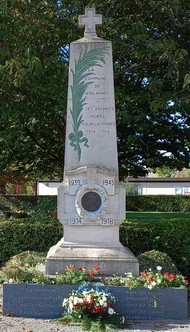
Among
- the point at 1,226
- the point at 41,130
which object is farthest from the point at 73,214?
the point at 41,130

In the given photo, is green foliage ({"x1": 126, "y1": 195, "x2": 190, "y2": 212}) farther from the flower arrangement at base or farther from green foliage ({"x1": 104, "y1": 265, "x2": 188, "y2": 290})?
the flower arrangement at base

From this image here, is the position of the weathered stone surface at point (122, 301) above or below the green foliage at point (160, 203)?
below

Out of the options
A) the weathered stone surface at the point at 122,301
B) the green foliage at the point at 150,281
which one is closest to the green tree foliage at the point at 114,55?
the green foliage at the point at 150,281

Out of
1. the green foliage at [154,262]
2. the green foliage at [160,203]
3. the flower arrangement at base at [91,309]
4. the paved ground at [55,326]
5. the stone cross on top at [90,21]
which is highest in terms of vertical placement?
the stone cross on top at [90,21]

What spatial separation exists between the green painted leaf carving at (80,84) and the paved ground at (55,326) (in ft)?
10.2

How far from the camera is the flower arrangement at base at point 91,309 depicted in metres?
6.43

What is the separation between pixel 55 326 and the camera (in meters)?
6.45

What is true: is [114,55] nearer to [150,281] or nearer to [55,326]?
[150,281]

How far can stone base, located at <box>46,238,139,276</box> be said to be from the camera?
7723 mm

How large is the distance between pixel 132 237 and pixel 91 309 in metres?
3.65

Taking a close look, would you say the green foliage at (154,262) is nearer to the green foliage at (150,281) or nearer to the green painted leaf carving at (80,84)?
the green foliage at (150,281)

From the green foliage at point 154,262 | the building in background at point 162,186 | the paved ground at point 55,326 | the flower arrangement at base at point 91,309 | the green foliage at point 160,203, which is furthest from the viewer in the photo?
the building in background at point 162,186

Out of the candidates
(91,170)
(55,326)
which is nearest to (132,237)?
(91,170)

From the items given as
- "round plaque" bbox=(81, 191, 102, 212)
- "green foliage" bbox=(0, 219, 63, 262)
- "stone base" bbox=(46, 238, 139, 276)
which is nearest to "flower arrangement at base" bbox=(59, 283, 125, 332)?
"stone base" bbox=(46, 238, 139, 276)
